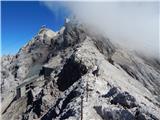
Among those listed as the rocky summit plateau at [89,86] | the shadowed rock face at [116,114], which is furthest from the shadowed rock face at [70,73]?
the shadowed rock face at [116,114]

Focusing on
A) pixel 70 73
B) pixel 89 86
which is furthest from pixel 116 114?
pixel 70 73

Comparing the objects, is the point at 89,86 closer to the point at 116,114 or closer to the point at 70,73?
the point at 116,114

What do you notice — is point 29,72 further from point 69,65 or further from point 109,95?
point 109,95

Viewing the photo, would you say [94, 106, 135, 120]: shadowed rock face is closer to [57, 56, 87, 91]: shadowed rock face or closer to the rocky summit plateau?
the rocky summit plateau

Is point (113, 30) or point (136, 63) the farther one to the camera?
point (113, 30)

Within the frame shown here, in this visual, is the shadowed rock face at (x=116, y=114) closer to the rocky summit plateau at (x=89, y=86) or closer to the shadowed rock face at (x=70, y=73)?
the rocky summit plateau at (x=89, y=86)

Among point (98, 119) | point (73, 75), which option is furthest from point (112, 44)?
point (98, 119)

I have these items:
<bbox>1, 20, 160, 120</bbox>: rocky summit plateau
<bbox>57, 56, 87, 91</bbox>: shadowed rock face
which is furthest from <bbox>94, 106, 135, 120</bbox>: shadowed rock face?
<bbox>57, 56, 87, 91</bbox>: shadowed rock face

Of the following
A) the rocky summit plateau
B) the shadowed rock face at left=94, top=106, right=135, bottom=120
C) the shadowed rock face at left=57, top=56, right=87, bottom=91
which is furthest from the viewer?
the shadowed rock face at left=57, top=56, right=87, bottom=91

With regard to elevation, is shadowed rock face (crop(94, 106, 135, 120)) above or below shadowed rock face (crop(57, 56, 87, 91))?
below
